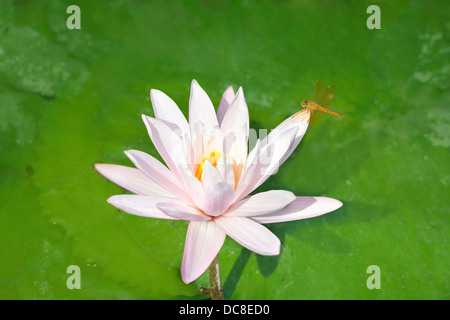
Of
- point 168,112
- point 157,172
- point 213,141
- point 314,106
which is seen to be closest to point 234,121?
point 213,141

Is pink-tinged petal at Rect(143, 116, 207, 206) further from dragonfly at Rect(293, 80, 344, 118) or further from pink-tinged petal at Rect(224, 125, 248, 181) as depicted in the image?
dragonfly at Rect(293, 80, 344, 118)

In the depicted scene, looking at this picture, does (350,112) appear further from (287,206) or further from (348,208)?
(287,206)

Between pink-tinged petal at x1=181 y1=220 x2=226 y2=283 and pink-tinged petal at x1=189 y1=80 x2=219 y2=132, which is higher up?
pink-tinged petal at x1=189 y1=80 x2=219 y2=132

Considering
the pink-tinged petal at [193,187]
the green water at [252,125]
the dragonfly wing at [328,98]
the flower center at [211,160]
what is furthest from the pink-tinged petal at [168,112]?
the dragonfly wing at [328,98]

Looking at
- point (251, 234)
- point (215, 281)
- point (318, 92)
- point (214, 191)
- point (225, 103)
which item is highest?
point (318, 92)

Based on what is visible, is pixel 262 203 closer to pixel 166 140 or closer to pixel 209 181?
pixel 209 181

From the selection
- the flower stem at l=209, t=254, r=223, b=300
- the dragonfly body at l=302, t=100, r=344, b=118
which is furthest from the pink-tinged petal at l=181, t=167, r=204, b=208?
the dragonfly body at l=302, t=100, r=344, b=118

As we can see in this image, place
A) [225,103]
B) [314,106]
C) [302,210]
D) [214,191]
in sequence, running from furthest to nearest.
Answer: [314,106], [225,103], [302,210], [214,191]
